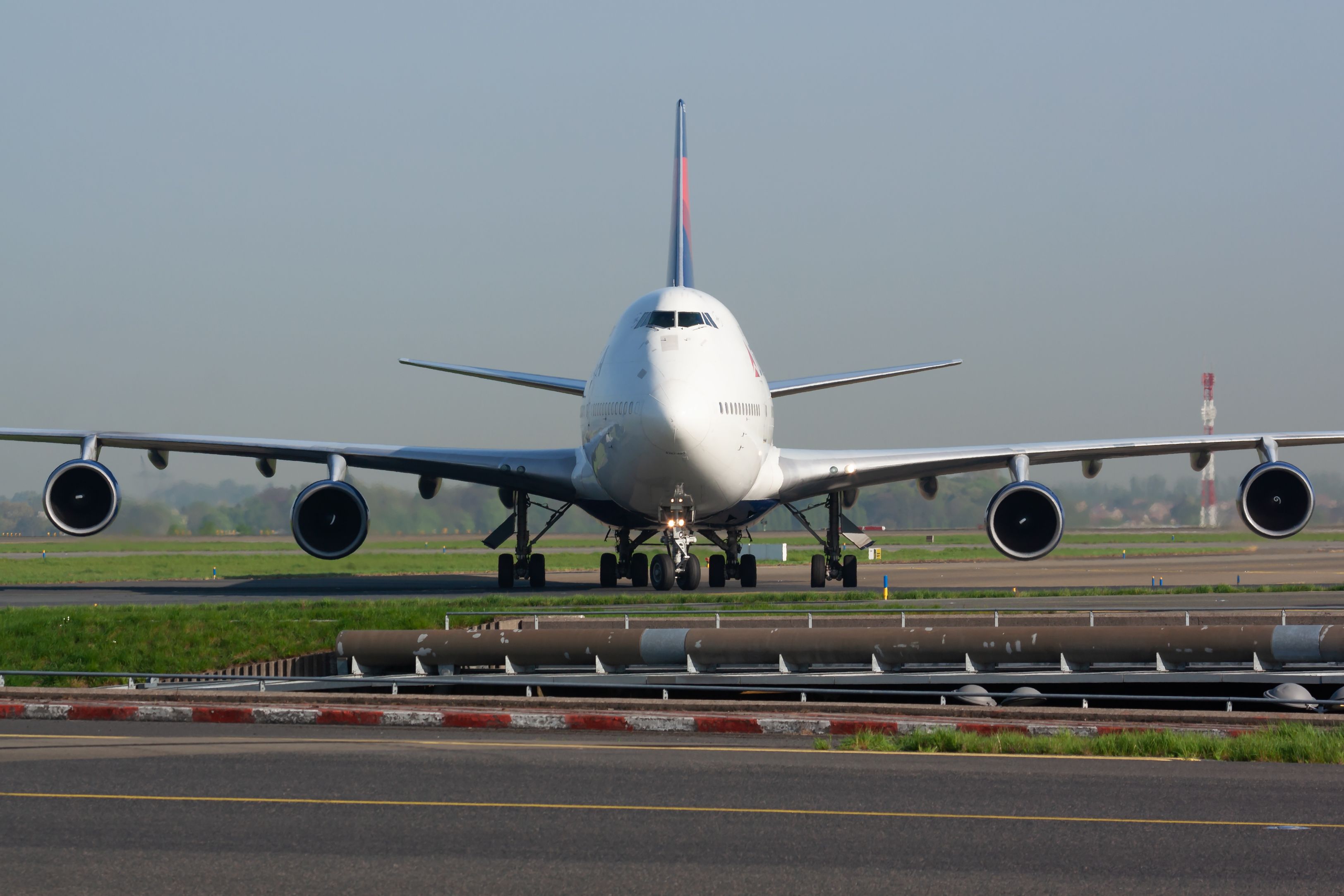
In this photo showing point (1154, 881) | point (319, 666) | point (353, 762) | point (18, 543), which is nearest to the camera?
point (1154, 881)

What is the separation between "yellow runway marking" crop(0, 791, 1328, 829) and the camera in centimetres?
869

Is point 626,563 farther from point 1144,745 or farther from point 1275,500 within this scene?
point 1144,745

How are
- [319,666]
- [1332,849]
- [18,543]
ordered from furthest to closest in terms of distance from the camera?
[18,543] < [319,666] < [1332,849]

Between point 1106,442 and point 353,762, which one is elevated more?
point 1106,442

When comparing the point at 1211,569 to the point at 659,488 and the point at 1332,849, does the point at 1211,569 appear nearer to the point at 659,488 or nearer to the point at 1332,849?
the point at 659,488

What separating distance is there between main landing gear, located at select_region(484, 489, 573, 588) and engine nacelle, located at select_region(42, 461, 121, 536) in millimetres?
8600

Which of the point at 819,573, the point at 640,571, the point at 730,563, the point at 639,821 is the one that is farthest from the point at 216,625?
the point at 819,573

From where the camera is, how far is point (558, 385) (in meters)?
33.0

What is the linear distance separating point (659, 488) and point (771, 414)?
14.5 ft

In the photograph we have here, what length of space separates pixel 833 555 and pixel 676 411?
380 inches

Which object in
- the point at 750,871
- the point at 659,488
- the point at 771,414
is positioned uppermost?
the point at 771,414

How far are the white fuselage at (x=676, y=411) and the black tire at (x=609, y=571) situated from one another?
3797mm

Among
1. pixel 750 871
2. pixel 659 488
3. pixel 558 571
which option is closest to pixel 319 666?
pixel 659 488

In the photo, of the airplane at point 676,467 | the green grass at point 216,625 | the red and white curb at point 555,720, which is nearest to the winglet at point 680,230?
the airplane at point 676,467
